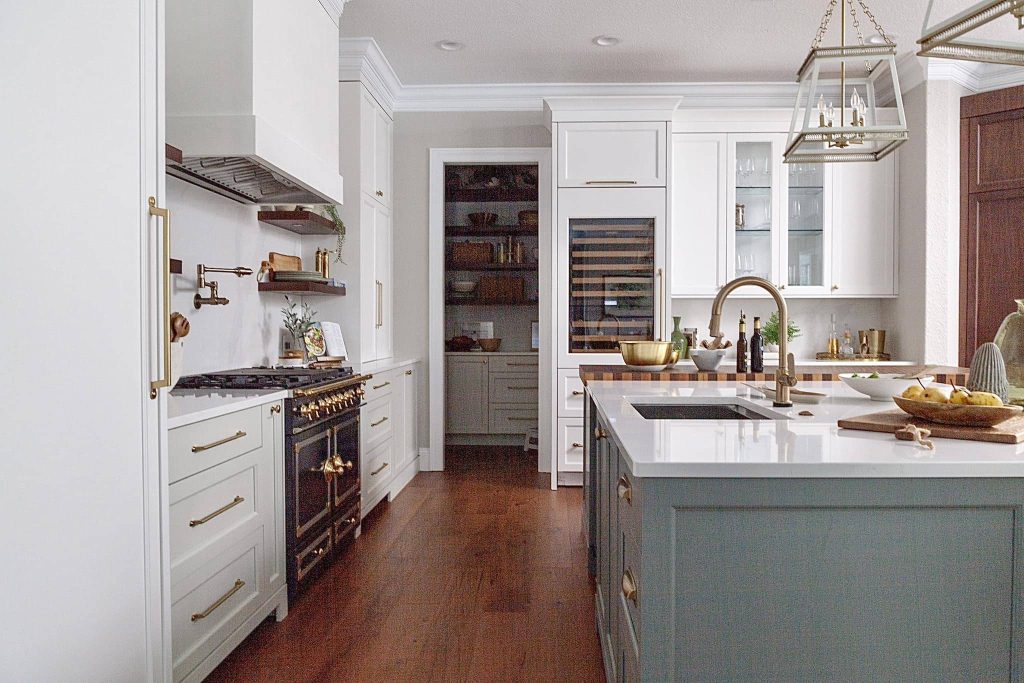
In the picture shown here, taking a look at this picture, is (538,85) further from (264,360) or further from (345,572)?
(345,572)

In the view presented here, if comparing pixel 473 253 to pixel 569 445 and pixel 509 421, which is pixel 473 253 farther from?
pixel 569 445

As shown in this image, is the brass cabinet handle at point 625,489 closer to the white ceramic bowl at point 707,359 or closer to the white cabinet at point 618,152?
the white ceramic bowl at point 707,359

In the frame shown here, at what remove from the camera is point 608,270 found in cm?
472

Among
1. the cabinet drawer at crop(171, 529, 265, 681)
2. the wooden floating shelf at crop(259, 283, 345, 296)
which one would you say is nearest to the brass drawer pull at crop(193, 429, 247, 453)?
the cabinet drawer at crop(171, 529, 265, 681)

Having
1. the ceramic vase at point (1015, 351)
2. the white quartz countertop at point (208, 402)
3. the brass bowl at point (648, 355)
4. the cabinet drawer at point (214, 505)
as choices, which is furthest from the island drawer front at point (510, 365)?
the ceramic vase at point (1015, 351)

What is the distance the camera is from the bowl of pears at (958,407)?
1.46 m

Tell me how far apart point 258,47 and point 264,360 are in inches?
66.8

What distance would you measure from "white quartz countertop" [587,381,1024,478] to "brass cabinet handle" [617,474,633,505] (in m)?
0.10

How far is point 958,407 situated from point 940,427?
0.21ft

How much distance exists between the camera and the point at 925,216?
4.56 m

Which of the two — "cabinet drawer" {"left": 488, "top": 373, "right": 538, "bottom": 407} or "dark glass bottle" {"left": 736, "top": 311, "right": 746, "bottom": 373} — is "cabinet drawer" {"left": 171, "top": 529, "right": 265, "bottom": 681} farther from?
"cabinet drawer" {"left": 488, "top": 373, "right": 538, "bottom": 407}

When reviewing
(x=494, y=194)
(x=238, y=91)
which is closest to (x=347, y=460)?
(x=238, y=91)

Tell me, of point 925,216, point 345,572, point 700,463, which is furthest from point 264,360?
point 925,216

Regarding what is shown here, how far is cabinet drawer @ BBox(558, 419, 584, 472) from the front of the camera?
15.6 ft
